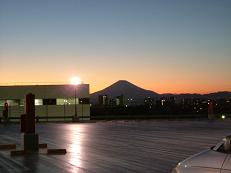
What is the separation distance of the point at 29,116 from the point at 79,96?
55310 mm

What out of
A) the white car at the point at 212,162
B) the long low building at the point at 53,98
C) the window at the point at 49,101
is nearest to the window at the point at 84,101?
the long low building at the point at 53,98

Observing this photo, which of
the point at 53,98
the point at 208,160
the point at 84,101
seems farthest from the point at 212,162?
the point at 53,98

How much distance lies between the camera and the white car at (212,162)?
7.53 m

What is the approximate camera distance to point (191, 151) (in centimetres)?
1931

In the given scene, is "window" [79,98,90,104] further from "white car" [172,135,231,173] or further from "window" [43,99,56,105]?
"white car" [172,135,231,173]

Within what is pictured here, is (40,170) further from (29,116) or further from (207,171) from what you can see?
(207,171)

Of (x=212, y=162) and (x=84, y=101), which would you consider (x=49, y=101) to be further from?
(x=212, y=162)

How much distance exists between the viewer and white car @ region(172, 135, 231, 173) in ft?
24.7

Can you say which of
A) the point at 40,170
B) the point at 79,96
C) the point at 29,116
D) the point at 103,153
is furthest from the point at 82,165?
the point at 79,96

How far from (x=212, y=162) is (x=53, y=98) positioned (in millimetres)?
68657

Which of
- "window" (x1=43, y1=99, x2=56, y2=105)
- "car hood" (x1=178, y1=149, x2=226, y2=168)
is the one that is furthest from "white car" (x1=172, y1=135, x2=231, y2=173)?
"window" (x1=43, y1=99, x2=56, y2=105)

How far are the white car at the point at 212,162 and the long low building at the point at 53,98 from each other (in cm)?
6693

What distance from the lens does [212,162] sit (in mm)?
7656

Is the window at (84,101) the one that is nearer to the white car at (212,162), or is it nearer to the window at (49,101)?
the window at (49,101)
